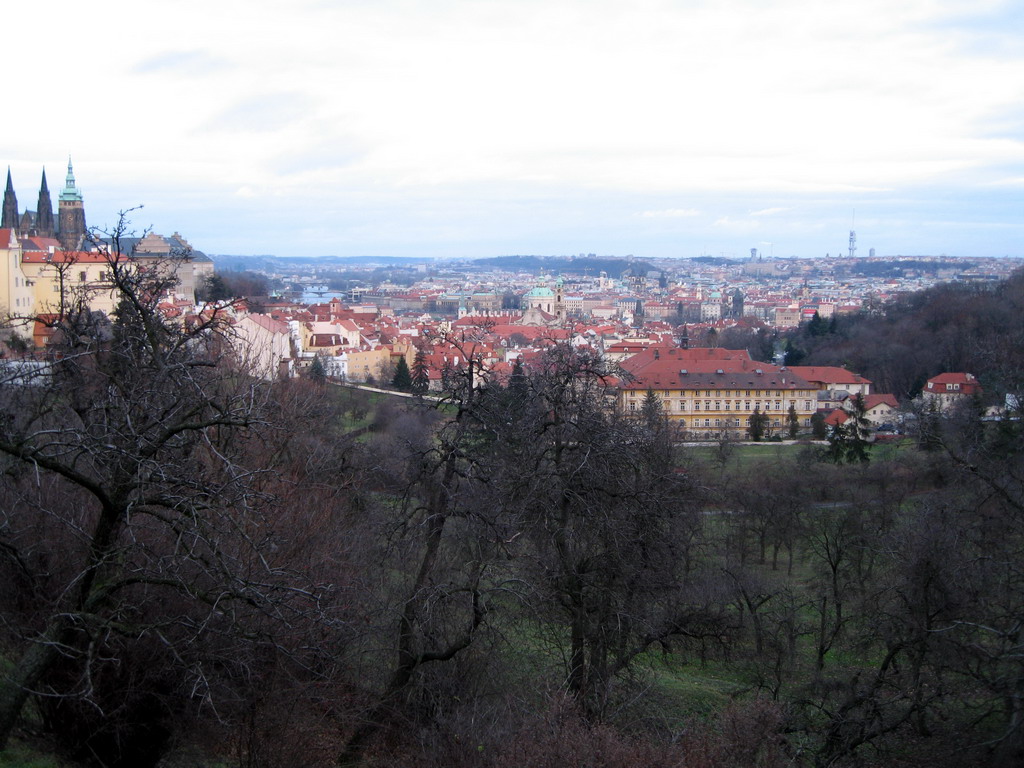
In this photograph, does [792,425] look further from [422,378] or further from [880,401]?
[422,378]

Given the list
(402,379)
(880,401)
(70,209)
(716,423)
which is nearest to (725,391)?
(716,423)

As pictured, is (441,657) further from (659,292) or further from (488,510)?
(659,292)

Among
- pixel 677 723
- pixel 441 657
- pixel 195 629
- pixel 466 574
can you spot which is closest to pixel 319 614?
pixel 195 629

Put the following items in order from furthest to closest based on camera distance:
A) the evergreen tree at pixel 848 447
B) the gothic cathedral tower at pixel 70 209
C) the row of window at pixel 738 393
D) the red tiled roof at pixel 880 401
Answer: the gothic cathedral tower at pixel 70 209 → the row of window at pixel 738 393 → the red tiled roof at pixel 880 401 → the evergreen tree at pixel 848 447

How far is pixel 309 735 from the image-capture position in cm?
→ 709

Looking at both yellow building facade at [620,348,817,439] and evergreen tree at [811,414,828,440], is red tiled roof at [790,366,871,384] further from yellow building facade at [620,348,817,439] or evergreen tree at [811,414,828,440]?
A: evergreen tree at [811,414,828,440]

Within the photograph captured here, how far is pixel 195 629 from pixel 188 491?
1204 mm

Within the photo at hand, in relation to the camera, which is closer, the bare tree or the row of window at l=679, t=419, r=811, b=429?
the bare tree

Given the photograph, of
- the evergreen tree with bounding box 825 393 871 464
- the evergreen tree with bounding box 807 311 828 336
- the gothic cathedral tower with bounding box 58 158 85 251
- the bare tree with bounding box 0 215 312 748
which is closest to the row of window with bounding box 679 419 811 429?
the evergreen tree with bounding box 825 393 871 464

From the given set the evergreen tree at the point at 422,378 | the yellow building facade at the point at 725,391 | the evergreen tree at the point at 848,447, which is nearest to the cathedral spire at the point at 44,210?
the yellow building facade at the point at 725,391

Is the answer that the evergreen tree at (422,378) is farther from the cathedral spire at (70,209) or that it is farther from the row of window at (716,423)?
the cathedral spire at (70,209)

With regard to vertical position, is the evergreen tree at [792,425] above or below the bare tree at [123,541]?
below

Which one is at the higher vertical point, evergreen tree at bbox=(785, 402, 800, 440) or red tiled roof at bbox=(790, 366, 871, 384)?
red tiled roof at bbox=(790, 366, 871, 384)

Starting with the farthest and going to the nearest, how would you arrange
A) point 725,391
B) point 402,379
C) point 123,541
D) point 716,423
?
point 725,391
point 716,423
point 402,379
point 123,541
